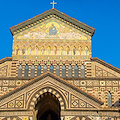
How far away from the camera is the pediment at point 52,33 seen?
38281 mm

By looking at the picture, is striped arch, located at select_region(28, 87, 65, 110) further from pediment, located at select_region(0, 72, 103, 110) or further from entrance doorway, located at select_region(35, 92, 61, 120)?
entrance doorway, located at select_region(35, 92, 61, 120)

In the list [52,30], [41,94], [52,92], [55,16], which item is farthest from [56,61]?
[41,94]

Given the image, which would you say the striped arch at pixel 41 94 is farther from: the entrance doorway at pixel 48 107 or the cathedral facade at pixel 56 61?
the cathedral facade at pixel 56 61

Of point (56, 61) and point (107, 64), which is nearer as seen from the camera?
point (107, 64)

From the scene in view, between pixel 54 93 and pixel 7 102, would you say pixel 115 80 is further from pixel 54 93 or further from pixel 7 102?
pixel 7 102

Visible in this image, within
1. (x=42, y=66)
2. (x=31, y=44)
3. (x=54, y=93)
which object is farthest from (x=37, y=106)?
(x=31, y=44)

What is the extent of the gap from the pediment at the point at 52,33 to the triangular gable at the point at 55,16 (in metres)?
0.45

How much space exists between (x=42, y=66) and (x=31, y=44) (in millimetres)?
3181

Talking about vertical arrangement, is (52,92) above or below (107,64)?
below

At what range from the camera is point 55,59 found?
37.3 m

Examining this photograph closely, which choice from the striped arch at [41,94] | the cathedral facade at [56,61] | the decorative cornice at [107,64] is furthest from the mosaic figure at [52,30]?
the striped arch at [41,94]

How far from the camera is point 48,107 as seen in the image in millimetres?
33969

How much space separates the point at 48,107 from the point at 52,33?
31.6 ft

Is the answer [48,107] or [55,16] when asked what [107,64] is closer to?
[48,107]
